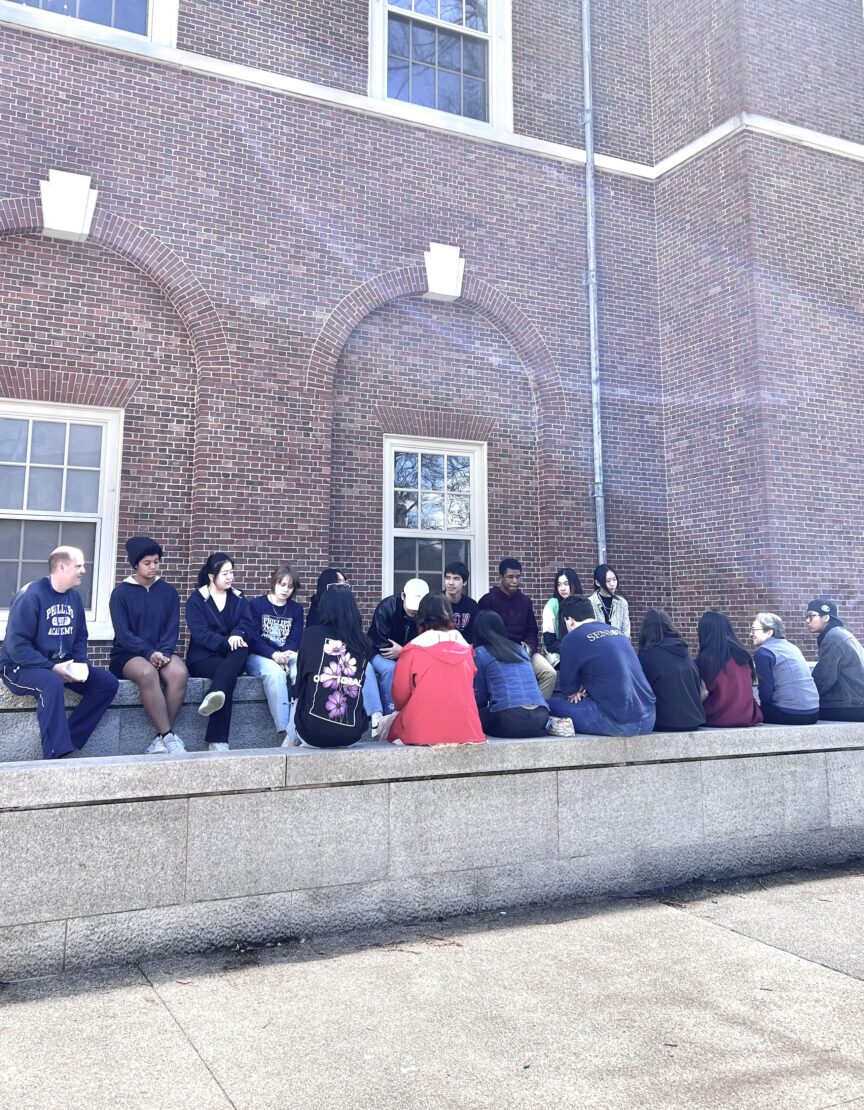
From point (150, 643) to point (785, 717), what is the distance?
496 cm

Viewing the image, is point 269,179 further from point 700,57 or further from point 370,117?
point 700,57

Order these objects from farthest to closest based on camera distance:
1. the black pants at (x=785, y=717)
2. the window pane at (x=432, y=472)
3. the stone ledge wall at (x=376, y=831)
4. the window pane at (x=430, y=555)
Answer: the window pane at (x=432, y=472)
the window pane at (x=430, y=555)
the black pants at (x=785, y=717)
the stone ledge wall at (x=376, y=831)

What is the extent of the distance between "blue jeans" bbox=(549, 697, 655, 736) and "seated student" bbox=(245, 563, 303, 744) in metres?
1.99

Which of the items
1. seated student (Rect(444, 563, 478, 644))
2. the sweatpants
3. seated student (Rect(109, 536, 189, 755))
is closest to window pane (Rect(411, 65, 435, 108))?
seated student (Rect(444, 563, 478, 644))

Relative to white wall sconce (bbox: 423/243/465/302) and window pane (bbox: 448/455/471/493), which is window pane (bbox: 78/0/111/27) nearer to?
white wall sconce (bbox: 423/243/465/302)

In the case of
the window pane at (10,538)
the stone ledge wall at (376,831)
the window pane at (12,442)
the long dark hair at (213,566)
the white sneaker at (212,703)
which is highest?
the window pane at (12,442)

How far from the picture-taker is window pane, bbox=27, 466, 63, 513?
→ 350 inches

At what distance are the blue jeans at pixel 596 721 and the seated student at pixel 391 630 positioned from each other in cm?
135

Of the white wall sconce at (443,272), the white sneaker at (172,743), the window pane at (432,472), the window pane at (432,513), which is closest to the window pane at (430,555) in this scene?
the window pane at (432,513)

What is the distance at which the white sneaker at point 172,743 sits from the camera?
592 cm

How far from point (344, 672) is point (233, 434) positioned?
4.55 metres

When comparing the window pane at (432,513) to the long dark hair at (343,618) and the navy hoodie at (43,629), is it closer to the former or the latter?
the long dark hair at (343,618)

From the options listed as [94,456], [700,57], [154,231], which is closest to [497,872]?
[94,456]

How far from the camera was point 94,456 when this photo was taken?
9.14 metres
